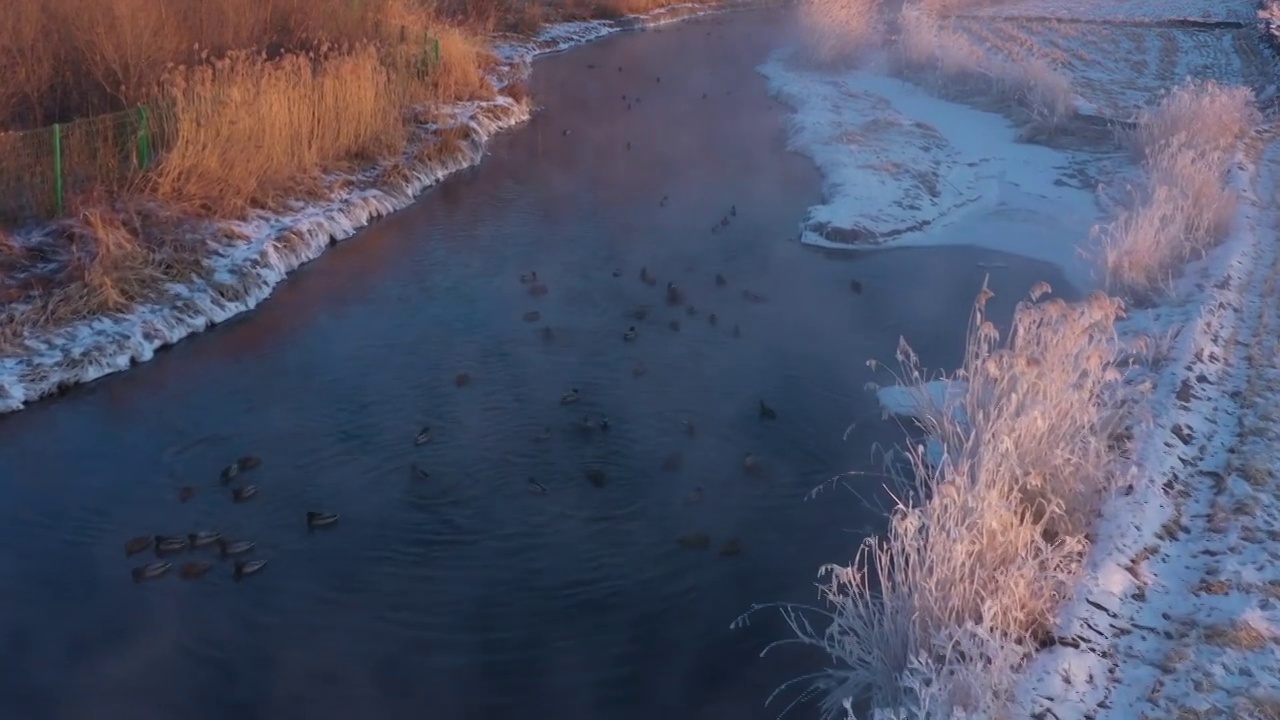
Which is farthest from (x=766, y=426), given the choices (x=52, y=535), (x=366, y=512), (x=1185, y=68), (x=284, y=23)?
(x=1185, y=68)

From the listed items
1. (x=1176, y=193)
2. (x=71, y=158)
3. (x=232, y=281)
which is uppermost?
(x=71, y=158)

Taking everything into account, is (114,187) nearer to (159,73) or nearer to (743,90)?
(159,73)

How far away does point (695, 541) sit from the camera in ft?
24.2

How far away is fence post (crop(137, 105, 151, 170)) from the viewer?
38.2 feet

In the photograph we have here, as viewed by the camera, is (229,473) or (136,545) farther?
(229,473)

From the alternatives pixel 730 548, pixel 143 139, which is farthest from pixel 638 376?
pixel 143 139

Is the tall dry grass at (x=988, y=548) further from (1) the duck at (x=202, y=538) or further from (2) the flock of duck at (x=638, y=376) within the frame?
(1) the duck at (x=202, y=538)

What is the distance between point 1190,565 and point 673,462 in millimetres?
3483

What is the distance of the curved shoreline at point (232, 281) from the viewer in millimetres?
9188

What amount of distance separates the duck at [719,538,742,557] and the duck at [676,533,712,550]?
0.32ft

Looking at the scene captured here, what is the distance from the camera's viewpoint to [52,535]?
7320 millimetres

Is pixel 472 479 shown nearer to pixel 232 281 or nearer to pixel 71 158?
pixel 232 281

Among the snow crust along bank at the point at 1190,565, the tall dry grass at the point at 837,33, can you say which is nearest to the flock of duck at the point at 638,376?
the snow crust along bank at the point at 1190,565

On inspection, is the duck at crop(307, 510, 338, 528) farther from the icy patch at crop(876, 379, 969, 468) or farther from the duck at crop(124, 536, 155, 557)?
the icy patch at crop(876, 379, 969, 468)
